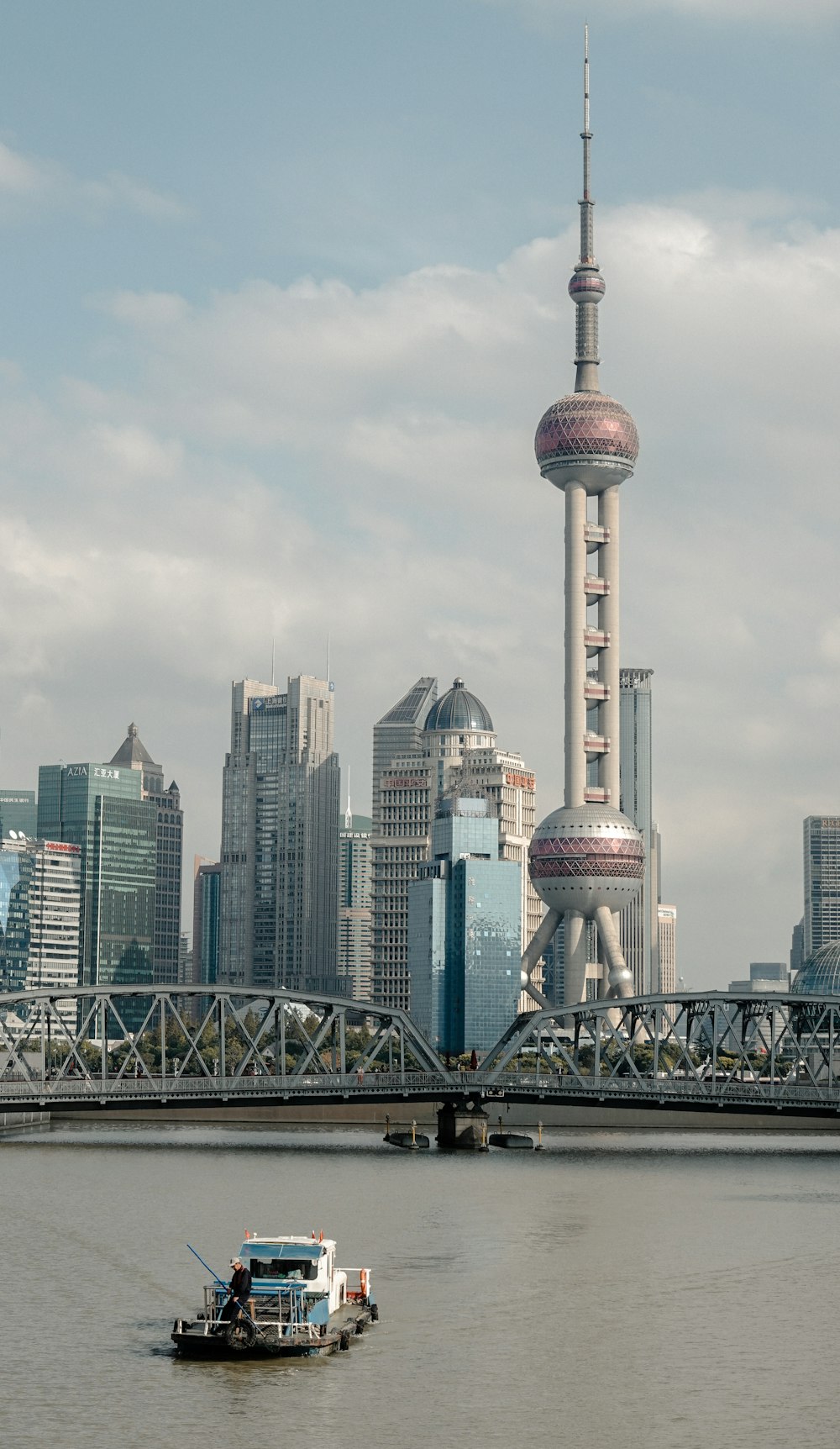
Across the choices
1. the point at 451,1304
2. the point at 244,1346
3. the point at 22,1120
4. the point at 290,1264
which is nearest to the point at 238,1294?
the point at 244,1346

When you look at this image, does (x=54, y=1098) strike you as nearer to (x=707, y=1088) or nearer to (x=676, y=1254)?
(x=707, y=1088)

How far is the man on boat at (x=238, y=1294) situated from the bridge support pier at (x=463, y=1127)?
301ft

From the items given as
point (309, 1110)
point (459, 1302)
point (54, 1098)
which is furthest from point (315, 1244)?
point (309, 1110)

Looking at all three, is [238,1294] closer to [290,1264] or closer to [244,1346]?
[244,1346]

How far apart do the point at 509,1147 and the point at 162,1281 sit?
263 feet

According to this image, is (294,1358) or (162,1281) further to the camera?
(162,1281)

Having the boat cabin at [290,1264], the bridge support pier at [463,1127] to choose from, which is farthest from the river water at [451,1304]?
the bridge support pier at [463,1127]

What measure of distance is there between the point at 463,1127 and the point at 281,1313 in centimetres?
9407

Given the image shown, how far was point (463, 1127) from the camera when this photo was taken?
161125mm

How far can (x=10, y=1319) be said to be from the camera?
7319cm

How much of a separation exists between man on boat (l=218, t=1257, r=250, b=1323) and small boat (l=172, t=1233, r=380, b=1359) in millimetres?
158

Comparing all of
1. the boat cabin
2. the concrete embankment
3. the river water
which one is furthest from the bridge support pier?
the boat cabin

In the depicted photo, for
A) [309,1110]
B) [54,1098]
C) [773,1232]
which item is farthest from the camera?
[309,1110]

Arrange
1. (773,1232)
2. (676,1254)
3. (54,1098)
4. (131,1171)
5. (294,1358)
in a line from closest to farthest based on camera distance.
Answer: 1. (294,1358)
2. (676,1254)
3. (773,1232)
4. (131,1171)
5. (54,1098)
